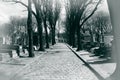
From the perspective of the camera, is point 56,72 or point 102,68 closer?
point 56,72

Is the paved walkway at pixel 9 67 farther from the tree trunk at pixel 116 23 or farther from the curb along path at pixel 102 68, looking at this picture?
the tree trunk at pixel 116 23

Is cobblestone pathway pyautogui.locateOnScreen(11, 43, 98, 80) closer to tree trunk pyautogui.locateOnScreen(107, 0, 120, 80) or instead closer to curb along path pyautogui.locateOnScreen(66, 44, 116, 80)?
curb along path pyautogui.locateOnScreen(66, 44, 116, 80)

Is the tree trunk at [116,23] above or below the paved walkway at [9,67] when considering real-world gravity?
above

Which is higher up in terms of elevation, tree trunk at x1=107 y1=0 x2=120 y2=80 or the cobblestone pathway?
tree trunk at x1=107 y1=0 x2=120 y2=80

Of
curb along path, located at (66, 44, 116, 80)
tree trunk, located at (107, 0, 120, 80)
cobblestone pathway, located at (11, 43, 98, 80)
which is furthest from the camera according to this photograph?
cobblestone pathway, located at (11, 43, 98, 80)

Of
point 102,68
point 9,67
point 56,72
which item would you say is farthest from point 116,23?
point 9,67

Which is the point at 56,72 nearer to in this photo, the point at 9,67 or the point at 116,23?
the point at 9,67

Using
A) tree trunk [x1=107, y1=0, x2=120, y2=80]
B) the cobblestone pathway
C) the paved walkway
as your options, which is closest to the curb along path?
the cobblestone pathway

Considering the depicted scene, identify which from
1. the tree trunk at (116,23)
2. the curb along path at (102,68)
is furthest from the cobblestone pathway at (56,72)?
the tree trunk at (116,23)

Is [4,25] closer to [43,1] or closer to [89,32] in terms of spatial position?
[89,32]

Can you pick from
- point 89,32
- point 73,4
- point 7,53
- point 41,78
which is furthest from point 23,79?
point 89,32

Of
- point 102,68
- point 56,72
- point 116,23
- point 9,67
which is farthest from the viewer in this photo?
point 9,67

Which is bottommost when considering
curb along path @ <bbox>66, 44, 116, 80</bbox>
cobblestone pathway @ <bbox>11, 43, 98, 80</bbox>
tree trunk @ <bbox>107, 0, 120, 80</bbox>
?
cobblestone pathway @ <bbox>11, 43, 98, 80</bbox>

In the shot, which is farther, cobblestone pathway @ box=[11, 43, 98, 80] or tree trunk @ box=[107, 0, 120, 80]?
cobblestone pathway @ box=[11, 43, 98, 80]
